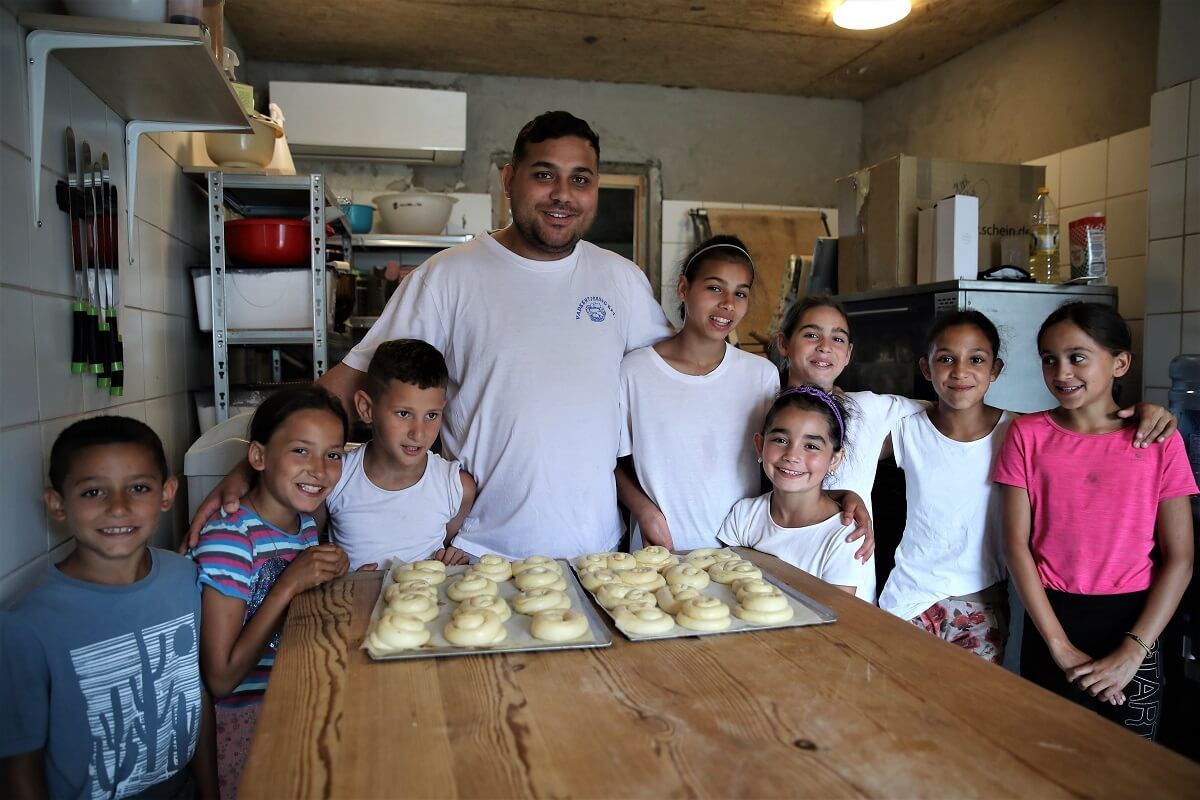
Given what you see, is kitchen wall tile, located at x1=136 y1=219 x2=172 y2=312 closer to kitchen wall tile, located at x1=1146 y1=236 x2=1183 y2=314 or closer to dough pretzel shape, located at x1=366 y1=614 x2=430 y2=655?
dough pretzel shape, located at x1=366 y1=614 x2=430 y2=655

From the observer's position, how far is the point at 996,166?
3.18 meters

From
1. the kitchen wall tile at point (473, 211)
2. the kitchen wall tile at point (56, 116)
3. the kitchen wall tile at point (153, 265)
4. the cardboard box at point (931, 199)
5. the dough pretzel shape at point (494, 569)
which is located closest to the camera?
the dough pretzel shape at point (494, 569)

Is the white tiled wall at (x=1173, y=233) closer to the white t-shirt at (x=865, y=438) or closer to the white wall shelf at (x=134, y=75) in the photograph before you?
the white t-shirt at (x=865, y=438)

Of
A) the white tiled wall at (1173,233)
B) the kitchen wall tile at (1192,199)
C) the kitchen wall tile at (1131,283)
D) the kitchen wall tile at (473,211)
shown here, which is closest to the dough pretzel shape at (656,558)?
the white tiled wall at (1173,233)

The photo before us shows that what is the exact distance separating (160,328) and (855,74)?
4.37 metres

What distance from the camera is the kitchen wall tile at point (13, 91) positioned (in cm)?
138

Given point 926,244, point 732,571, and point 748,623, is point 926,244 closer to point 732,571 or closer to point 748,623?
point 732,571

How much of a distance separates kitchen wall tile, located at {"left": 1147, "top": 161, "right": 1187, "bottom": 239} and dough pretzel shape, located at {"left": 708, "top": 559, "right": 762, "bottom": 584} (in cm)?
238

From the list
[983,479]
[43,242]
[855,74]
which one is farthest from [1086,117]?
[43,242]

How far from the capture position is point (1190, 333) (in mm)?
2811

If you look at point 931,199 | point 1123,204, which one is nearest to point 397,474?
point 931,199

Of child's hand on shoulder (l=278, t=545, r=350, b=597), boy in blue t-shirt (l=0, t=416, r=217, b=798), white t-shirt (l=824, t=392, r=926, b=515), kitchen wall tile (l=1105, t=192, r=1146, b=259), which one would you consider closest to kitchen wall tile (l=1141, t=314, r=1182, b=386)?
kitchen wall tile (l=1105, t=192, r=1146, b=259)

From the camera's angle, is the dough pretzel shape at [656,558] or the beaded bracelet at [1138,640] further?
the beaded bracelet at [1138,640]

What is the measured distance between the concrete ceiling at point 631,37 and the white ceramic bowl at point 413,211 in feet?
3.10
